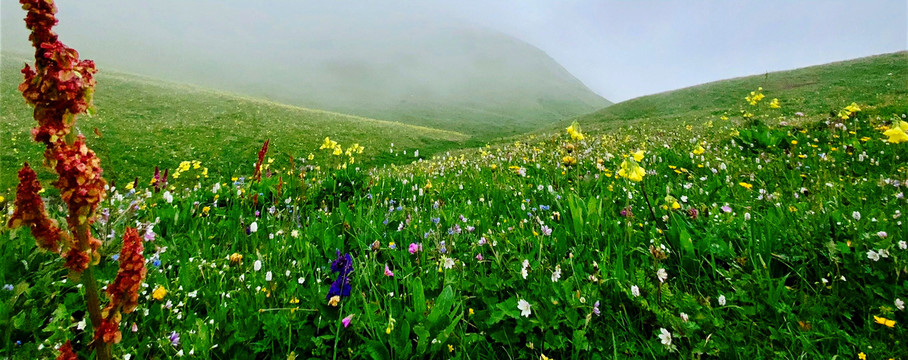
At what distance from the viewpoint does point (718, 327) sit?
6.70ft

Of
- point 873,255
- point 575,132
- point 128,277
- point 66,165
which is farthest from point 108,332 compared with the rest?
point 575,132

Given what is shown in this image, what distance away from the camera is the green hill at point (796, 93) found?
2878 cm

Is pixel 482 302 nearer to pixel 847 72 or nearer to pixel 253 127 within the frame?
pixel 253 127

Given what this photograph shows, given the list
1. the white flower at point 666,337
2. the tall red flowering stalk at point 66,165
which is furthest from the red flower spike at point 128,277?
the white flower at point 666,337

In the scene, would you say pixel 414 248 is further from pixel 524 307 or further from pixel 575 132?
pixel 575 132

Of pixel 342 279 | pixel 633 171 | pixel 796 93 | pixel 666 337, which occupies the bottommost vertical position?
pixel 666 337

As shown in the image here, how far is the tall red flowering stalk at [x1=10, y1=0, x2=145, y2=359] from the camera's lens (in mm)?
1154

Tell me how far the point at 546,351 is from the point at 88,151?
7.13 ft

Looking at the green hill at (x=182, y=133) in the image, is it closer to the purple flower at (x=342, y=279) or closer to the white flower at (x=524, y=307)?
the purple flower at (x=342, y=279)

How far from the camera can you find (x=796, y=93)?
3472 centimetres

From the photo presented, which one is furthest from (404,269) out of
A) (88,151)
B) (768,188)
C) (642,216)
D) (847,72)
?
(847,72)

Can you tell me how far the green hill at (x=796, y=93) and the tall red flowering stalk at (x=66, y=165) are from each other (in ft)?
102

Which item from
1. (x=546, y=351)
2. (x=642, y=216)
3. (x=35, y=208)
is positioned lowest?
(x=546, y=351)

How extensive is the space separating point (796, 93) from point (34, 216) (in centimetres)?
4768
